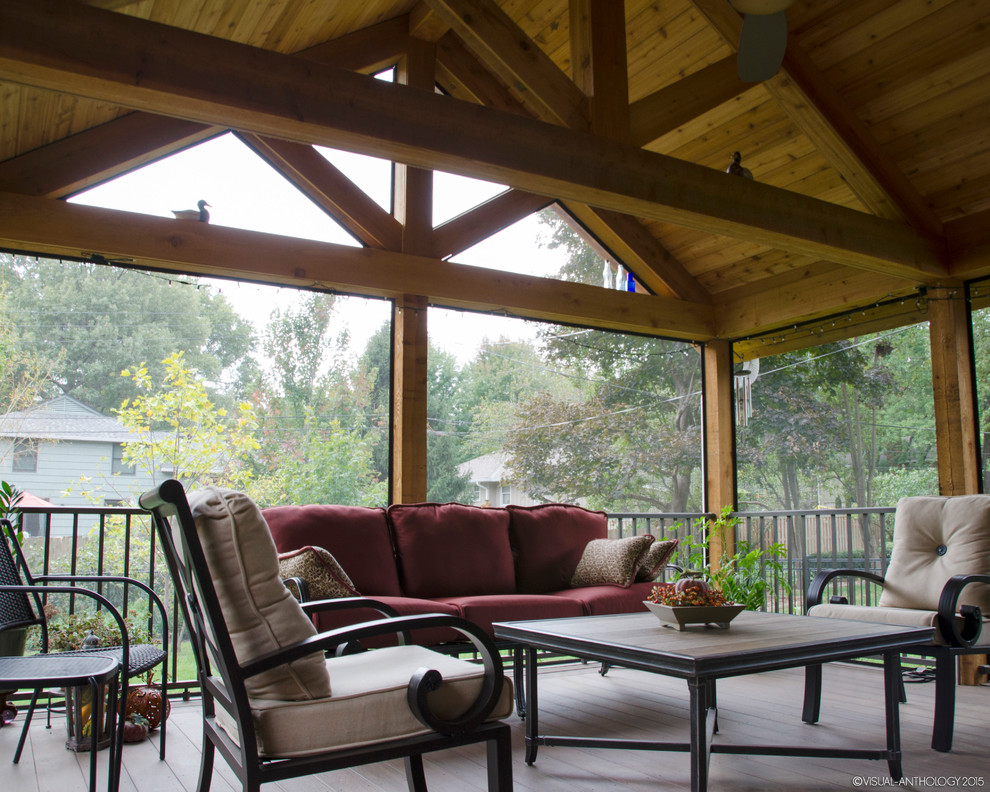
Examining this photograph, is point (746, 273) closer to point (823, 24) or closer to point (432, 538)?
point (823, 24)

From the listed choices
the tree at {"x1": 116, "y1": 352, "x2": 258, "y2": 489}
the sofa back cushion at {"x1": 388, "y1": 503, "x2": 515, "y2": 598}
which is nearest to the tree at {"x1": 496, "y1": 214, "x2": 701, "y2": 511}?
the tree at {"x1": 116, "y1": 352, "x2": 258, "y2": 489}

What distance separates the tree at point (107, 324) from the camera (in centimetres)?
698

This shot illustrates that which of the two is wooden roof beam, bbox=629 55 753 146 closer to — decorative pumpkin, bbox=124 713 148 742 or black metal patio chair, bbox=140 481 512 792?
black metal patio chair, bbox=140 481 512 792

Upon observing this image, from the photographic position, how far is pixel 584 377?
31.0 feet

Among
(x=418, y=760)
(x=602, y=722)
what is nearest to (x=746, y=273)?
(x=602, y=722)

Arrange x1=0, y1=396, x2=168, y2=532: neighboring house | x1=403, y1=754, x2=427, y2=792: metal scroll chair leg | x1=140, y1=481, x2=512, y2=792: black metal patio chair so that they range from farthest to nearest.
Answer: x1=0, y1=396, x2=168, y2=532: neighboring house < x1=403, y1=754, x2=427, y2=792: metal scroll chair leg < x1=140, y1=481, x2=512, y2=792: black metal patio chair

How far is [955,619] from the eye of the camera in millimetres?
3195

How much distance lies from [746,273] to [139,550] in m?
6.14

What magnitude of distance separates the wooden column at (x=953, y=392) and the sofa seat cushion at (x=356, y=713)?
4142mm

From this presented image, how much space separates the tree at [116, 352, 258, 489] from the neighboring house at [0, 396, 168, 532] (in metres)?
0.14

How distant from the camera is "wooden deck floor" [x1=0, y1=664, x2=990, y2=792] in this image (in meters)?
2.63

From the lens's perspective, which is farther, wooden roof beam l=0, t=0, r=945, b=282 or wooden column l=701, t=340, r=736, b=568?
wooden column l=701, t=340, r=736, b=568

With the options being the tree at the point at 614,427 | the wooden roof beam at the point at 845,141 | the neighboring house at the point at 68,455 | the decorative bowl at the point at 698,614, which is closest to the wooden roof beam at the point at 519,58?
the wooden roof beam at the point at 845,141

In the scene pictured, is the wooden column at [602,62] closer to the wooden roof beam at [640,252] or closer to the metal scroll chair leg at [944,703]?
the wooden roof beam at [640,252]
